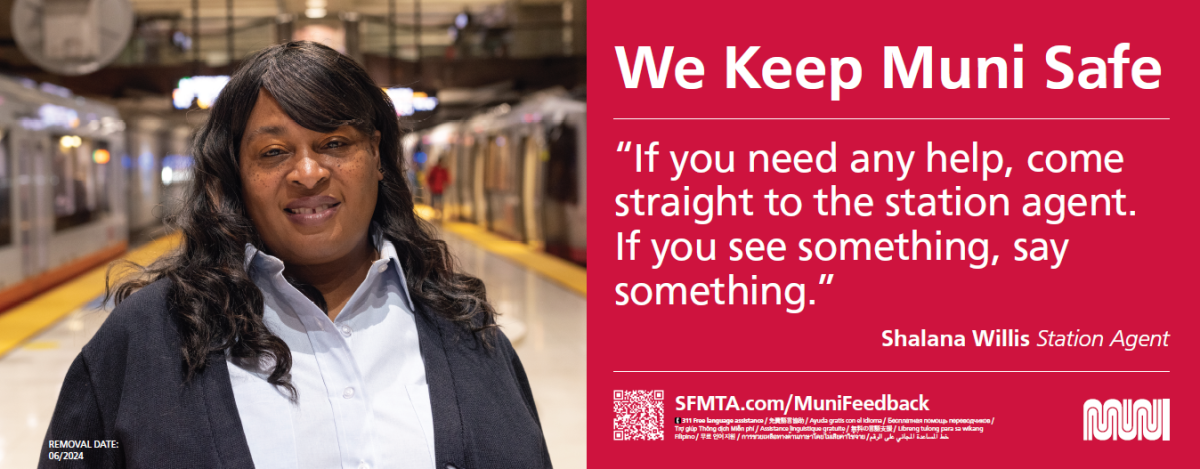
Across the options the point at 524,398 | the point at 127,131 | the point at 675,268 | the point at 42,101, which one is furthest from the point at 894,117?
the point at 127,131

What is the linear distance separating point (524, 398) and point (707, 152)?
65 cm

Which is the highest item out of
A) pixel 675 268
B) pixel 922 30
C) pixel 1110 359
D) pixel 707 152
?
pixel 922 30

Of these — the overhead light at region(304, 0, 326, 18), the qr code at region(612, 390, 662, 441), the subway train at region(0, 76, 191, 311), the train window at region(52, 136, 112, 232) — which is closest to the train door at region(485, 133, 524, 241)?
the overhead light at region(304, 0, 326, 18)

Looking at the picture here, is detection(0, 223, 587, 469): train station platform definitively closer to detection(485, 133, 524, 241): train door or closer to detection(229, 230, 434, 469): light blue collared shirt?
detection(229, 230, 434, 469): light blue collared shirt

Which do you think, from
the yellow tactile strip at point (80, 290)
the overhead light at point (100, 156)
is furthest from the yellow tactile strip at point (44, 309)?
the overhead light at point (100, 156)

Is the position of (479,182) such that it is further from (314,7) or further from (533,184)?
(533,184)

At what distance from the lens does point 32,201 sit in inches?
407

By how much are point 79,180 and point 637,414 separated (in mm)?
11972

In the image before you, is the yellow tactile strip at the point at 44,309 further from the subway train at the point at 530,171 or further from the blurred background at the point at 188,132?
the subway train at the point at 530,171

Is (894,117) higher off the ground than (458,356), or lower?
higher

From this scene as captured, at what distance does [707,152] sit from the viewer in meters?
2.02

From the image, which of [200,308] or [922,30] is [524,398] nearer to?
[200,308]

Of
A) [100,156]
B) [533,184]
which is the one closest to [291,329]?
[100,156]

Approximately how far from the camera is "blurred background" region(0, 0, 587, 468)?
636 centimetres
